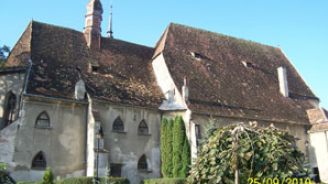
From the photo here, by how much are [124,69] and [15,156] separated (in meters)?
9.60

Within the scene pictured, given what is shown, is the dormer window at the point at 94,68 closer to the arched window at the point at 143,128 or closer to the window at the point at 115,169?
the arched window at the point at 143,128

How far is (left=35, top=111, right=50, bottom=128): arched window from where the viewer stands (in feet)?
73.2

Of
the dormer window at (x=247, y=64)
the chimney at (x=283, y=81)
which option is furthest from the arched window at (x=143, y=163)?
the chimney at (x=283, y=81)

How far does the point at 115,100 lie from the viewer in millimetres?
24312

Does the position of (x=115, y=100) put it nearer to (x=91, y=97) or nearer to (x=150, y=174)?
(x=91, y=97)

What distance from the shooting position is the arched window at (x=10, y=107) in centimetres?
2294

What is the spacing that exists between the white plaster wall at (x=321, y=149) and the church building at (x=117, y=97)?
1.85 feet

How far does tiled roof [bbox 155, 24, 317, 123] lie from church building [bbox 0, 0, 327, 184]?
100 mm

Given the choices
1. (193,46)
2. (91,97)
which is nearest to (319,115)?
(193,46)

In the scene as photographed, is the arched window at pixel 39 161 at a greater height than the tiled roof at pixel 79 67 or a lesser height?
lesser

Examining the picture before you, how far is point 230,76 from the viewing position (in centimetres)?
3059

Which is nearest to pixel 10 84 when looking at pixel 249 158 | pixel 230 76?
pixel 230 76

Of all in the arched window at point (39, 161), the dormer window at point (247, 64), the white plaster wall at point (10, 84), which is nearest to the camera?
the arched window at point (39, 161)
